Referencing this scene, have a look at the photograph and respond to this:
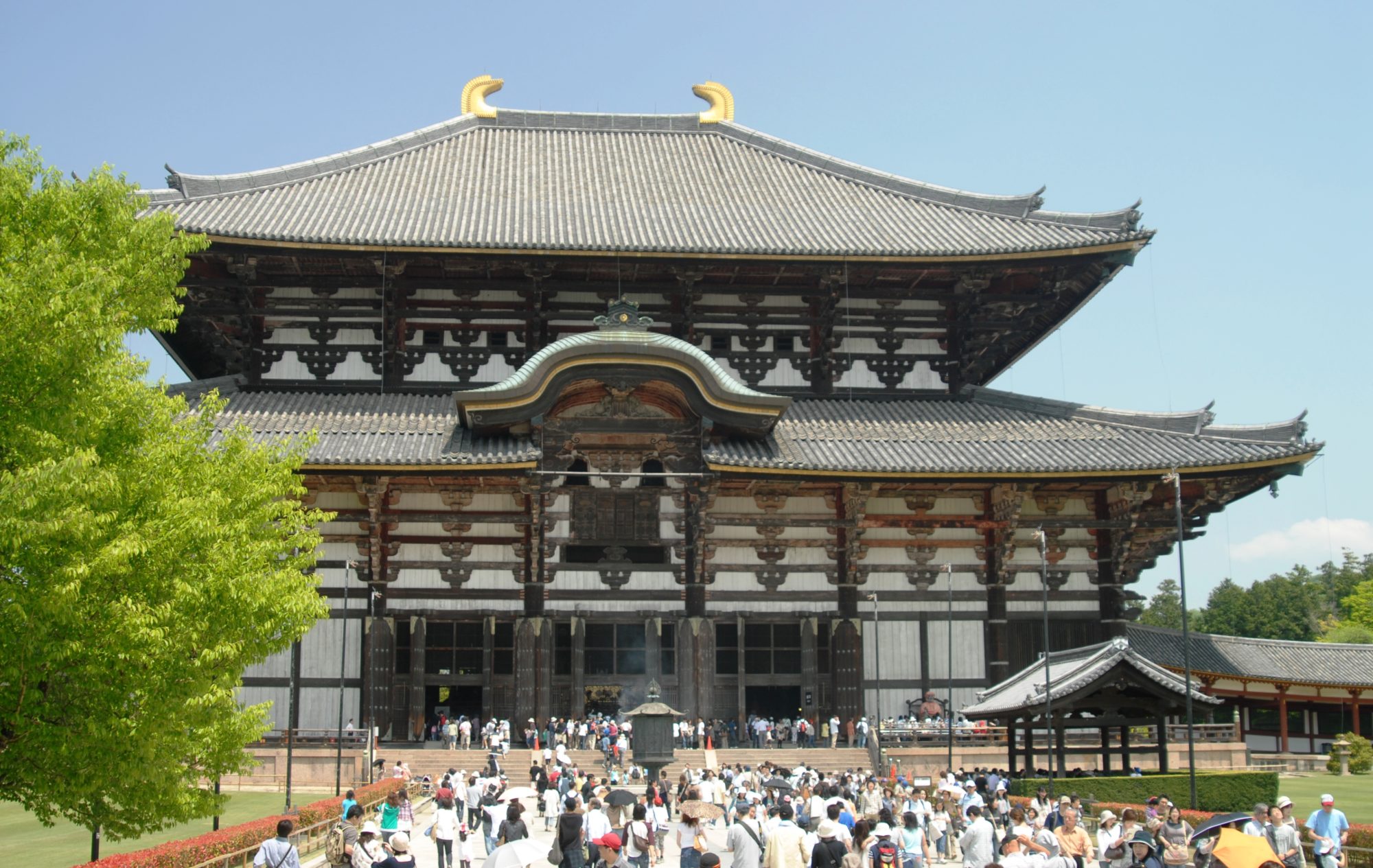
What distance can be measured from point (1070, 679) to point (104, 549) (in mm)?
20450

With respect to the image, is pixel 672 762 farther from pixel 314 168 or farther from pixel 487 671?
pixel 314 168

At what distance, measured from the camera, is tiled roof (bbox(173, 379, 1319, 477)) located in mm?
35125

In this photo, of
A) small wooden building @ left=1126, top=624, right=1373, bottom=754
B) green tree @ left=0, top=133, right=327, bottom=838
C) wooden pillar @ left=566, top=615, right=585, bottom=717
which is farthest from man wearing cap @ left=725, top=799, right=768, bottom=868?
small wooden building @ left=1126, top=624, right=1373, bottom=754

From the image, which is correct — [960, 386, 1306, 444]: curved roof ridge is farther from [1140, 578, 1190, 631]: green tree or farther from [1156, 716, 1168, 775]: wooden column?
[1140, 578, 1190, 631]: green tree

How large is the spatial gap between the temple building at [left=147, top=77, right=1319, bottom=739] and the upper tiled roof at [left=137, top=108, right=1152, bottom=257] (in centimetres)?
24

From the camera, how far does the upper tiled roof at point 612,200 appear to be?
38906 mm

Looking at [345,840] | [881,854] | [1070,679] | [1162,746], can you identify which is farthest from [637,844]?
[1162,746]

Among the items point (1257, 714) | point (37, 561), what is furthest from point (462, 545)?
point (1257, 714)

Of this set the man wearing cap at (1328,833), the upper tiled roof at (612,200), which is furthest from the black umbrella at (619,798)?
the upper tiled roof at (612,200)

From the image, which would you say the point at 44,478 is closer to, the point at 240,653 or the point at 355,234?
the point at 240,653

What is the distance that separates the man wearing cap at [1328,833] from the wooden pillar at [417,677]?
2311 centimetres

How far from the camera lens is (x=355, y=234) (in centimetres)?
3838

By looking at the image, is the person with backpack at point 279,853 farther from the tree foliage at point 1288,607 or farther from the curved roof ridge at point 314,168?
the tree foliage at point 1288,607

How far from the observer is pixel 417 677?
35781 millimetres
